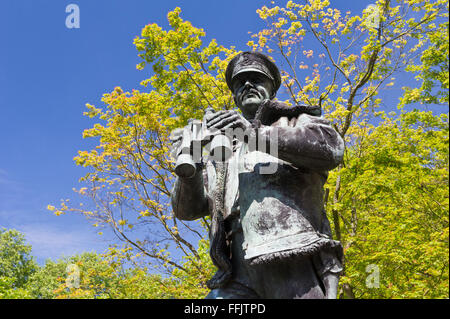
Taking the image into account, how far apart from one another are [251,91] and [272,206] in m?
1.04

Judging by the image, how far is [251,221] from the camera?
2414 millimetres

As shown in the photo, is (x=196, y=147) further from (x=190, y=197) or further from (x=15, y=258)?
(x=15, y=258)

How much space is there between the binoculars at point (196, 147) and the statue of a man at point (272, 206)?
8cm

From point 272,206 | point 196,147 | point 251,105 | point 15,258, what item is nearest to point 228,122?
point 196,147

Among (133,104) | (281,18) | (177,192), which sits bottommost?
(177,192)

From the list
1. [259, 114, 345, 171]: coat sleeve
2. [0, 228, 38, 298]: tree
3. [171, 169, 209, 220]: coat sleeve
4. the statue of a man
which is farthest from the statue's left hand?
[0, 228, 38, 298]: tree

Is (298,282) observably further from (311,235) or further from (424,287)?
(424,287)

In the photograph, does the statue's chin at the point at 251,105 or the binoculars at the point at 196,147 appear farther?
the statue's chin at the point at 251,105

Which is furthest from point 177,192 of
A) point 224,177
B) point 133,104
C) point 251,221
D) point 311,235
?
point 133,104

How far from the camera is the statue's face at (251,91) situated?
117 inches

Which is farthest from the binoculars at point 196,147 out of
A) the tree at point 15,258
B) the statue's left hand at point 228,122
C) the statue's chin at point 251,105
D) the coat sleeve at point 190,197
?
the tree at point 15,258

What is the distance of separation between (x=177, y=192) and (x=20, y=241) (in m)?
30.4

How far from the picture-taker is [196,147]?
2611mm

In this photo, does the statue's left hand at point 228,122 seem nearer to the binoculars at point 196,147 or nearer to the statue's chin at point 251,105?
the binoculars at point 196,147
